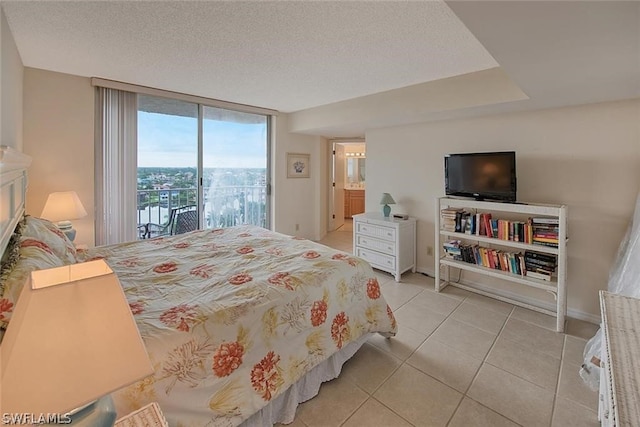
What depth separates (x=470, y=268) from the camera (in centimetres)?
307

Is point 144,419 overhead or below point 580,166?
below

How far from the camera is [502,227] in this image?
2883mm

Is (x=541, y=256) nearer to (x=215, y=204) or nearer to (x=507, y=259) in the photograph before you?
(x=507, y=259)

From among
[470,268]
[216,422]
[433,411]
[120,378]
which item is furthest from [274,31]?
[470,268]

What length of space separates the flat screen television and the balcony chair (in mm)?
3335

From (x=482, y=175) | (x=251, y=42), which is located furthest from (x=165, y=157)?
(x=482, y=175)

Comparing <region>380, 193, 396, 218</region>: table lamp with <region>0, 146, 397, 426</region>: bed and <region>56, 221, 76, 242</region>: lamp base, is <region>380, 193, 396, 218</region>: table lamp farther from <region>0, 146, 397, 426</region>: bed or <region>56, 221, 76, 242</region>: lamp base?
<region>56, 221, 76, 242</region>: lamp base

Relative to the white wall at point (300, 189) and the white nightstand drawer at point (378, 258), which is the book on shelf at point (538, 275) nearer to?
the white nightstand drawer at point (378, 258)

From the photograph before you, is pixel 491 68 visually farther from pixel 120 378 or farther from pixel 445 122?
pixel 120 378

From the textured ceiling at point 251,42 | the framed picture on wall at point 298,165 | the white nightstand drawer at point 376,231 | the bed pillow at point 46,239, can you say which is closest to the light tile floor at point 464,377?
the white nightstand drawer at point 376,231

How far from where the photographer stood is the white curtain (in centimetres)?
321

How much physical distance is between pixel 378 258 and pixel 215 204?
97.3 inches

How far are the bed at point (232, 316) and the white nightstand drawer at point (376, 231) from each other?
1.52m

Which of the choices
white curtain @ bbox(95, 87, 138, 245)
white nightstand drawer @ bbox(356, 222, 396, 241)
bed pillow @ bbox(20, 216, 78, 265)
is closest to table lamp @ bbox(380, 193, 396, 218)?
white nightstand drawer @ bbox(356, 222, 396, 241)
